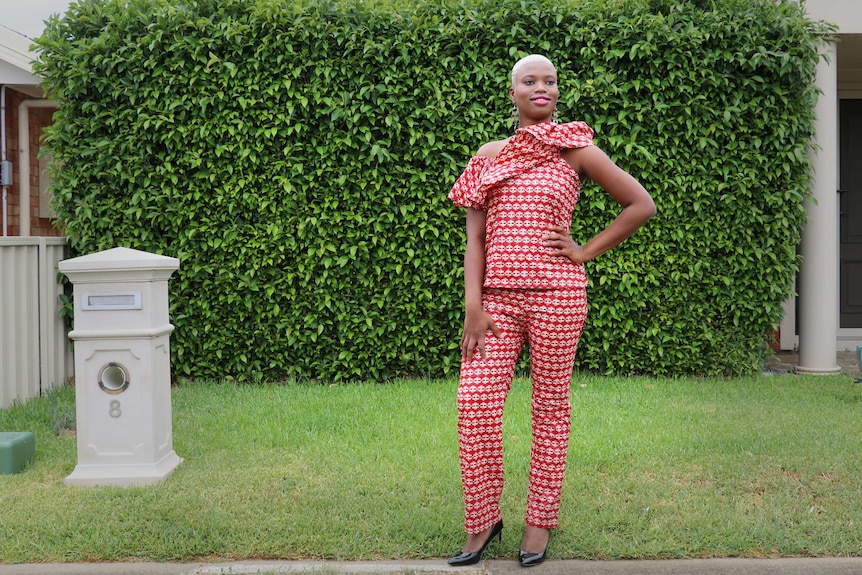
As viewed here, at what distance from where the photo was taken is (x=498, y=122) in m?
6.37

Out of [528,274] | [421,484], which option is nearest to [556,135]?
[528,274]

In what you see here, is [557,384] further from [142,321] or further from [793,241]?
[793,241]

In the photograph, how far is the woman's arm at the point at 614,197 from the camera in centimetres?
296

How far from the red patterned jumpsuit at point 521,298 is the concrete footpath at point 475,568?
0.22 meters

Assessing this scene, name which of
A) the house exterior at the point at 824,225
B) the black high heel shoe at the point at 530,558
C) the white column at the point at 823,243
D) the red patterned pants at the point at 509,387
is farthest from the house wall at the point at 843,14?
the black high heel shoe at the point at 530,558

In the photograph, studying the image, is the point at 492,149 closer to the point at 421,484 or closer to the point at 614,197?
the point at 614,197

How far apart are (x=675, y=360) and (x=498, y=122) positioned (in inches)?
96.6

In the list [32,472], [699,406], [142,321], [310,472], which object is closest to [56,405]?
[32,472]

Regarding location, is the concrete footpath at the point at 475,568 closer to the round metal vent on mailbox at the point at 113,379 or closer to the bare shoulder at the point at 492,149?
the round metal vent on mailbox at the point at 113,379

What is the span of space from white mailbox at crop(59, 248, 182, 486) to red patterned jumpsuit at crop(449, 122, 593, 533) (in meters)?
1.95

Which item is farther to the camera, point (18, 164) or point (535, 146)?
point (18, 164)

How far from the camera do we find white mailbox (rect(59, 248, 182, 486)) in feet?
13.6

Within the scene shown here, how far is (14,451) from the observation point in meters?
4.30

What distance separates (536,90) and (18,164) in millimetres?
8610
